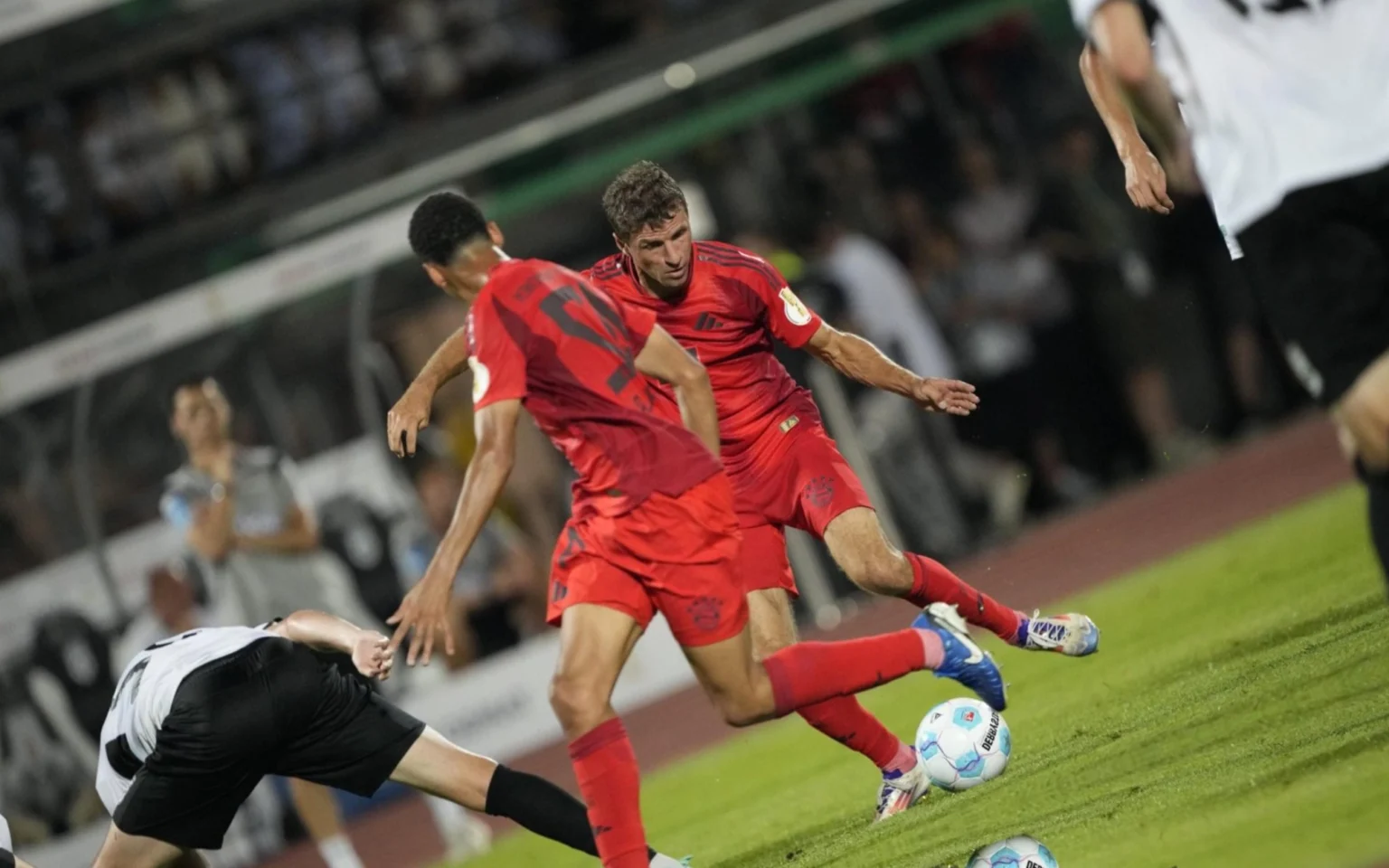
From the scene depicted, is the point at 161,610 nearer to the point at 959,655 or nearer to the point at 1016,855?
the point at 959,655

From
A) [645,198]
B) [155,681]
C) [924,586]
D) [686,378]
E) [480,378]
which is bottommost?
[924,586]

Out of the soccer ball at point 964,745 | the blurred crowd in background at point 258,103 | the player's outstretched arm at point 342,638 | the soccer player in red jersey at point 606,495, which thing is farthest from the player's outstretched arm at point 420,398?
the blurred crowd in background at point 258,103

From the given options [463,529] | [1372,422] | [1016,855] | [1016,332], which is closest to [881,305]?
[1016,332]

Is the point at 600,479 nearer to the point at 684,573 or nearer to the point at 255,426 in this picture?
the point at 684,573

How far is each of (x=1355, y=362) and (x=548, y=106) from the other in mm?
10122

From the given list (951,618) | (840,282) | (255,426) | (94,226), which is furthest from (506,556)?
(951,618)

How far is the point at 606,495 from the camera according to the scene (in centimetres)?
513

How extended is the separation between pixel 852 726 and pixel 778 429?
3.72ft

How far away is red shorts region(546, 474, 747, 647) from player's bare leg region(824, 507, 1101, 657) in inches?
47.8

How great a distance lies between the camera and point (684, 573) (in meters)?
5.05

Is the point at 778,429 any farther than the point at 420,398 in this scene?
Yes

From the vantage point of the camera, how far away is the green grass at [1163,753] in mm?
4434

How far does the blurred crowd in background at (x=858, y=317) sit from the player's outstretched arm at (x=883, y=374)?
19.6 ft

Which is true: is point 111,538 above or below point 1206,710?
above
